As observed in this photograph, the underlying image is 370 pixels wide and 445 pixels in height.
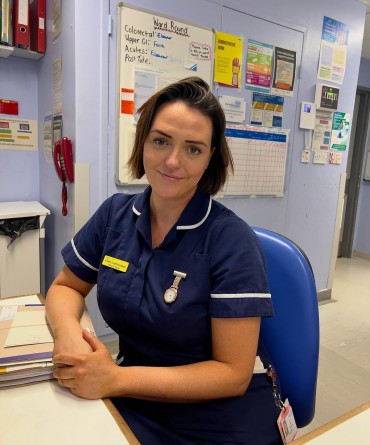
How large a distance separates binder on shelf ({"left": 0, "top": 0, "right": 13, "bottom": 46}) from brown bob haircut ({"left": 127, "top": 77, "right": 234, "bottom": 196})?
1589mm

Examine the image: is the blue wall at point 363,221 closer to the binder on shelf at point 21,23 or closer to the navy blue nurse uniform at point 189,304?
the binder on shelf at point 21,23

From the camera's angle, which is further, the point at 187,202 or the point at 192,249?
the point at 187,202

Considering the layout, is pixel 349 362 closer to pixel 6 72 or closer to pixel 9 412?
pixel 9 412

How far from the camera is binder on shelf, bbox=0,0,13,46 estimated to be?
211 cm

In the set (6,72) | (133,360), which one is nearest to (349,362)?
(133,360)

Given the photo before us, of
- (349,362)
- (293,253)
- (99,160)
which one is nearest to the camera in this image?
(293,253)

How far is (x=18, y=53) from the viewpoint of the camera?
2.41m

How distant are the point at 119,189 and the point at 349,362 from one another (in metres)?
1.86

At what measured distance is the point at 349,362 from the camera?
2.39 metres

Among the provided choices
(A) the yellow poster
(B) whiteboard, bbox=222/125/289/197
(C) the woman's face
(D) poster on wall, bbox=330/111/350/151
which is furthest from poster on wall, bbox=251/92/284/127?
(C) the woman's face

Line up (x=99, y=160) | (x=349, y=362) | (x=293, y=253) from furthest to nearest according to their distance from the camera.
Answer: (x=349, y=362) < (x=99, y=160) < (x=293, y=253)

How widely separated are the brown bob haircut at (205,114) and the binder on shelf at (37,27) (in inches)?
68.0

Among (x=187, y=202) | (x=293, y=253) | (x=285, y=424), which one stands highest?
(x=187, y=202)

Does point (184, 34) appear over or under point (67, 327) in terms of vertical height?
over
